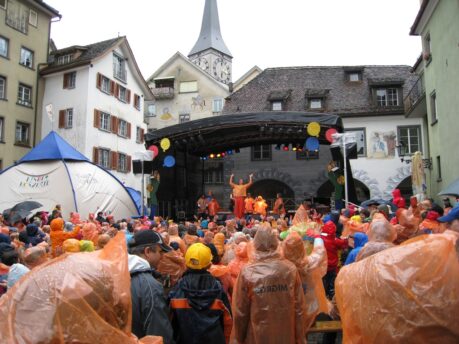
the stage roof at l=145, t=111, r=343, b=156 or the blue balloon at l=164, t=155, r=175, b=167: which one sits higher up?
the stage roof at l=145, t=111, r=343, b=156

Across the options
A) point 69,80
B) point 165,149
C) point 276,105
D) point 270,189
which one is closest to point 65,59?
point 69,80

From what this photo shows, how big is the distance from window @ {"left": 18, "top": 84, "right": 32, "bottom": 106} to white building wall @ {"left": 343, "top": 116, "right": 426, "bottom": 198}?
2181cm

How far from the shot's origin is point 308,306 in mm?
4801

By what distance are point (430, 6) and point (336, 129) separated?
22.6 feet

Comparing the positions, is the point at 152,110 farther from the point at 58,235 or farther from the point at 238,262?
the point at 238,262

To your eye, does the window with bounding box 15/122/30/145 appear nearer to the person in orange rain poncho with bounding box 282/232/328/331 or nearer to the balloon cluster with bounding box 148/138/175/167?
the balloon cluster with bounding box 148/138/175/167

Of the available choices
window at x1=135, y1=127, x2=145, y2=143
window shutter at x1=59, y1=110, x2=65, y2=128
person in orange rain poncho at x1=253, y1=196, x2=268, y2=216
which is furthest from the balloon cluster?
window at x1=135, y1=127, x2=145, y2=143

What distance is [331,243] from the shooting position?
6742 mm

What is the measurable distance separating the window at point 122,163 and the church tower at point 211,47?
154ft

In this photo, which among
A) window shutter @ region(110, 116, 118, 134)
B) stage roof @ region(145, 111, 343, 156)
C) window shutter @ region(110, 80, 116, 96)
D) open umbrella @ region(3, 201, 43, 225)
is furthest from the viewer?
window shutter @ region(110, 80, 116, 96)

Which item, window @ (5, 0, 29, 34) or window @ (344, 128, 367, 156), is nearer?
window @ (344, 128, 367, 156)

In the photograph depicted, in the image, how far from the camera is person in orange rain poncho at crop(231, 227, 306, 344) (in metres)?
3.78

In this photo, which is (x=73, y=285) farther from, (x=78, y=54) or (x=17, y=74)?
(x=78, y=54)

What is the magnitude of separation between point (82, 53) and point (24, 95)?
17.0 ft
